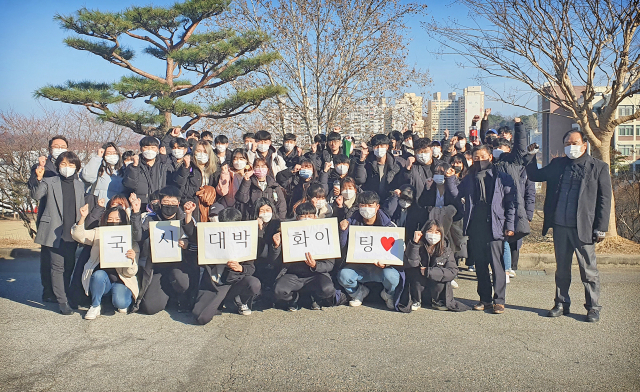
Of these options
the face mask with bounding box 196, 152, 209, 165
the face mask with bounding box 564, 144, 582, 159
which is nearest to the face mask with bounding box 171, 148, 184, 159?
the face mask with bounding box 196, 152, 209, 165

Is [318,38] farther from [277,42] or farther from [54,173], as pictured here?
[54,173]

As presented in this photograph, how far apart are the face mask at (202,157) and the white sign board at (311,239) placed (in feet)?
6.38

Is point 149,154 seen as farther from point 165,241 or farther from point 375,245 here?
point 375,245

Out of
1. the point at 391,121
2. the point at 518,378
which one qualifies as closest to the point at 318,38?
the point at 391,121

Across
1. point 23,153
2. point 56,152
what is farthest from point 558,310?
point 23,153

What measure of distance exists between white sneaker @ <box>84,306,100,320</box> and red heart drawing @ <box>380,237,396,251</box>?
340 centimetres

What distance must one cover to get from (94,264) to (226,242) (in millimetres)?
1626

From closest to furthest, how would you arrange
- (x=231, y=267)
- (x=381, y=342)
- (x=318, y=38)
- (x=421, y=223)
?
(x=381, y=342) → (x=231, y=267) → (x=421, y=223) → (x=318, y=38)

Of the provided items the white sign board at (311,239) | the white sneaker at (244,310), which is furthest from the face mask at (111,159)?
the white sneaker at (244,310)

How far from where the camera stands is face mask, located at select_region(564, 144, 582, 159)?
5898 millimetres

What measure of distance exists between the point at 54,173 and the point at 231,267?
277 centimetres

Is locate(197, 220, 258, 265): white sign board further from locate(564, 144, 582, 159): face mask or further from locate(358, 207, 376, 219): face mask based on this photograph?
locate(564, 144, 582, 159): face mask

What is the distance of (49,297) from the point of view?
22.5ft

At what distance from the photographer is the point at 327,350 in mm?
4961
